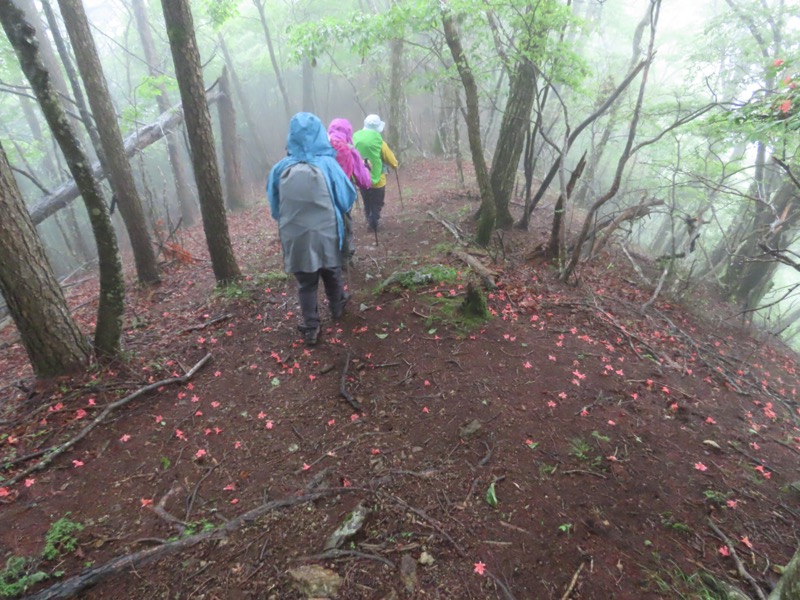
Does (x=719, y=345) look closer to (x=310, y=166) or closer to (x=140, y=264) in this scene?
(x=310, y=166)

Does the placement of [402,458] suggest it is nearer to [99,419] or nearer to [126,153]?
[99,419]

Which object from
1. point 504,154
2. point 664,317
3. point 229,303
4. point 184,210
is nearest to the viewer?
point 229,303

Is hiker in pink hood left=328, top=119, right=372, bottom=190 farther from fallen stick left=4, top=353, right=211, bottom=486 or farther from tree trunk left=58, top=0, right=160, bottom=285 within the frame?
tree trunk left=58, top=0, right=160, bottom=285

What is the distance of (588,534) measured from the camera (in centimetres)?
258

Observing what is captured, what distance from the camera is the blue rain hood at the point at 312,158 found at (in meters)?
4.26

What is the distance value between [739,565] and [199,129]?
22.8 feet

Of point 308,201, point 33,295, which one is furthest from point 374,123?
point 33,295

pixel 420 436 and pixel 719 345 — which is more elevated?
pixel 420 436

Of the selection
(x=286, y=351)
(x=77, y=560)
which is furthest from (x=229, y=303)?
(x=77, y=560)

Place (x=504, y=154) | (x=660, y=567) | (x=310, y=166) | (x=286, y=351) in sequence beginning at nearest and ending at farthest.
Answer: (x=660, y=567) → (x=310, y=166) → (x=286, y=351) → (x=504, y=154)

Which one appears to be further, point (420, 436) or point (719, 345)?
point (719, 345)

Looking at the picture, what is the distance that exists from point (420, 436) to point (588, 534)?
55.9 inches

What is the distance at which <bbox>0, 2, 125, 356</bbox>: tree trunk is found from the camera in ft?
10.8

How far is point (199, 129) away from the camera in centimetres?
530
